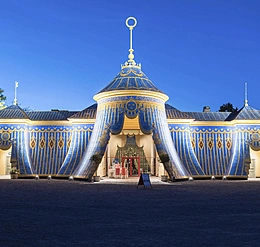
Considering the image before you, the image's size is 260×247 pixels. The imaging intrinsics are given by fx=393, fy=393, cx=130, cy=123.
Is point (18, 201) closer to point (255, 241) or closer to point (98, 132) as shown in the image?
point (255, 241)

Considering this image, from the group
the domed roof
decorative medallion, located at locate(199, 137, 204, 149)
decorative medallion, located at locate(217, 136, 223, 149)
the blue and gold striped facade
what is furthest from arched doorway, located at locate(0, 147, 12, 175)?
decorative medallion, located at locate(217, 136, 223, 149)

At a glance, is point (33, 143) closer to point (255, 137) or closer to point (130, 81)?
point (130, 81)

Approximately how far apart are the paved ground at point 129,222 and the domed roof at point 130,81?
28.9 ft

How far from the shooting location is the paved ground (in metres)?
5.32

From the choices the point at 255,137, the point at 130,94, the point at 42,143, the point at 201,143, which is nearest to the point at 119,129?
the point at 130,94

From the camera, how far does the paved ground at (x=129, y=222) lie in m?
5.32

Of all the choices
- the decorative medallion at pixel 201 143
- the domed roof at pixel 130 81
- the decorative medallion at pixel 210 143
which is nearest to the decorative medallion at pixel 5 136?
the domed roof at pixel 130 81

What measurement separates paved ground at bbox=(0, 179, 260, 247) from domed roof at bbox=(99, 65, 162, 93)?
880cm

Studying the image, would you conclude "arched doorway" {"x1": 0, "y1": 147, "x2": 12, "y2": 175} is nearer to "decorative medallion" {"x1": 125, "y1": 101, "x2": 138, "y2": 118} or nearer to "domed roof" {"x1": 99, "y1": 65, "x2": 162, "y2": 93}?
"domed roof" {"x1": 99, "y1": 65, "x2": 162, "y2": 93}

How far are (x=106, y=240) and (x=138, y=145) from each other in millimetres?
17935

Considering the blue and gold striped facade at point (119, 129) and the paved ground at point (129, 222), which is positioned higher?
the blue and gold striped facade at point (119, 129)

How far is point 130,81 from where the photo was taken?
61.1ft

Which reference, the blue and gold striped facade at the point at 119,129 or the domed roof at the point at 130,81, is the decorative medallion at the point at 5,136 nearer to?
the blue and gold striped facade at the point at 119,129

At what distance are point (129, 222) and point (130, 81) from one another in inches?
490
